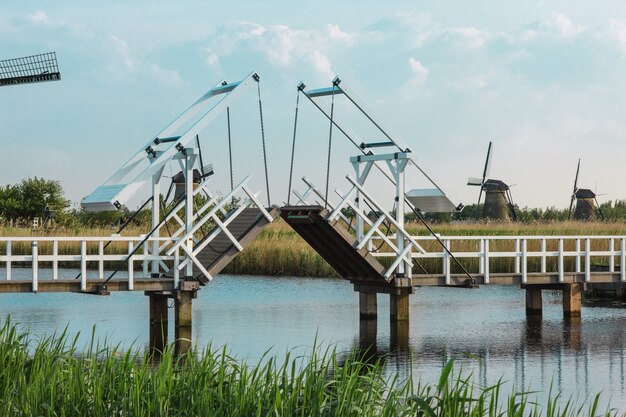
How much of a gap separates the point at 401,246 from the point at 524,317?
4700mm

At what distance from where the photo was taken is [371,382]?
783cm

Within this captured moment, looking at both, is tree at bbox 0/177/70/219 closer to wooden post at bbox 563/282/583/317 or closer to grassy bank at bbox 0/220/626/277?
grassy bank at bbox 0/220/626/277

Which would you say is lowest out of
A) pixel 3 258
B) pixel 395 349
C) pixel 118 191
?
pixel 395 349

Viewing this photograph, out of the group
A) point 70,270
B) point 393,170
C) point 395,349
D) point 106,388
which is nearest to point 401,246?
point 393,170

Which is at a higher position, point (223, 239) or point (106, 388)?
point (223, 239)

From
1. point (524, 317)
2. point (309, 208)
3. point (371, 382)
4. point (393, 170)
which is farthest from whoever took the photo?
point (524, 317)

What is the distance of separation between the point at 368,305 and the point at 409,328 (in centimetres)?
129

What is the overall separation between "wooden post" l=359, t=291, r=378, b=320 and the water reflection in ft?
1.22

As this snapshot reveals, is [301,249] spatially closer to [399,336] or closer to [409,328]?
[409,328]

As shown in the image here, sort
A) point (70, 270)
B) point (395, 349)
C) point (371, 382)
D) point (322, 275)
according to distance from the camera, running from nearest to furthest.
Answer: point (371, 382)
point (395, 349)
point (322, 275)
point (70, 270)

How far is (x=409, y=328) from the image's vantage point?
67.3 ft

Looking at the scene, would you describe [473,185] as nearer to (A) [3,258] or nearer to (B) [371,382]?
(A) [3,258]

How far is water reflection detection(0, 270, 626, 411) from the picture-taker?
48.7ft

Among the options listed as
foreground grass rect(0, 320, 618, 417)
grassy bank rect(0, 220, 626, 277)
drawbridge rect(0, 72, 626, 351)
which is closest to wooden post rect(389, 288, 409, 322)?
drawbridge rect(0, 72, 626, 351)
